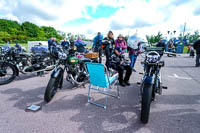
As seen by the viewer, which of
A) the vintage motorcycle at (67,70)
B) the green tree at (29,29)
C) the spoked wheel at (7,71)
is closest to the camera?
the vintage motorcycle at (67,70)

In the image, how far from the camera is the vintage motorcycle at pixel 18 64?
3708 millimetres

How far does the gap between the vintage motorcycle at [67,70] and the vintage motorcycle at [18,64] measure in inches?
61.7

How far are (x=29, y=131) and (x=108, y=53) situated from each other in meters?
3.23

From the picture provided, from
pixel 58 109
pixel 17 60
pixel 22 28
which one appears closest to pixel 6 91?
pixel 17 60

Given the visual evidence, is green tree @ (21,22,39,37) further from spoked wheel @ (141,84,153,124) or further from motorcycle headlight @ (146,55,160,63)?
spoked wheel @ (141,84,153,124)

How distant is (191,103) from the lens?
8.62 feet

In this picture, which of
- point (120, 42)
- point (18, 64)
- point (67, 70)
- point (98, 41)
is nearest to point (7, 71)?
point (18, 64)

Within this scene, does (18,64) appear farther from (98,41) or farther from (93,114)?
(98,41)

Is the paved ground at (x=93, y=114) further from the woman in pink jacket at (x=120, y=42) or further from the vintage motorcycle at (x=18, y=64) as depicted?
the woman in pink jacket at (x=120, y=42)

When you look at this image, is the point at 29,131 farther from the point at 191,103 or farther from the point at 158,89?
the point at 191,103

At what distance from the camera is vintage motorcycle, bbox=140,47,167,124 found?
5.98ft

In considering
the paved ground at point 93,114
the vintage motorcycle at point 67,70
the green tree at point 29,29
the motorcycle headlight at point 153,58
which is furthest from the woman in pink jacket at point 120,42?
the green tree at point 29,29

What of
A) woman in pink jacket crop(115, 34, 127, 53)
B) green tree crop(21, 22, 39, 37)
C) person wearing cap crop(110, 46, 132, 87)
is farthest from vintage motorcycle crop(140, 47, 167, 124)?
green tree crop(21, 22, 39, 37)

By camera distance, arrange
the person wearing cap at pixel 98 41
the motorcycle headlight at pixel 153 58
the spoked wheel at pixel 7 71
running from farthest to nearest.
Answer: the person wearing cap at pixel 98 41 < the spoked wheel at pixel 7 71 < the motorcycle headlight at pixel 153 58
